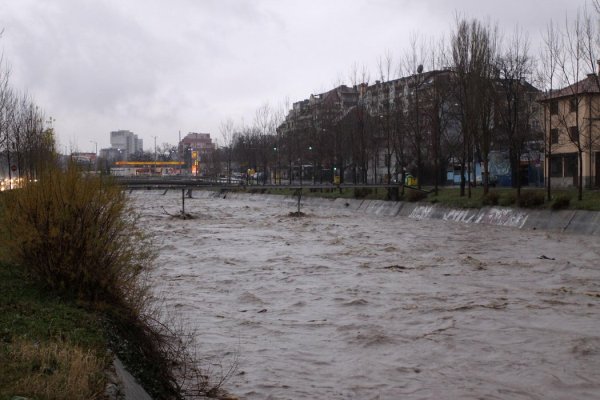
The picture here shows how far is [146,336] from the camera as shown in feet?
27.6

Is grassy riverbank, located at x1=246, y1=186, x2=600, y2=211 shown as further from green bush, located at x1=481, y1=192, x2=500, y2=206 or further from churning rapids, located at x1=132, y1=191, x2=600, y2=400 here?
churning rapids, located at x1=132, y1=191, x2=600, y2=400

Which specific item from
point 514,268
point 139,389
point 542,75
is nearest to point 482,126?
point 542,75

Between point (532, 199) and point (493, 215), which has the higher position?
point (532, 199)

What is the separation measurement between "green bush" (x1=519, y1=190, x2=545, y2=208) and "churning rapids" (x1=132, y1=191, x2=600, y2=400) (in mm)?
6652

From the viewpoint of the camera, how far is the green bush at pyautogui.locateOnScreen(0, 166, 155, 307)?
29.1 feet

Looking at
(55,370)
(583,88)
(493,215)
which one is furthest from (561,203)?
(55,370)

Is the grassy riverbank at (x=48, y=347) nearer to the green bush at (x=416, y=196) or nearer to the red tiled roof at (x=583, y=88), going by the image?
the red tiled roof at (x=583, y=88)

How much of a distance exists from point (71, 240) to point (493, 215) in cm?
2914

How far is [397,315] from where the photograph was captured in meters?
12.7

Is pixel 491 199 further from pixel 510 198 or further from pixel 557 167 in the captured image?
pixel 557 167

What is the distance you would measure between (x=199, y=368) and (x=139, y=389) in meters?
2.85

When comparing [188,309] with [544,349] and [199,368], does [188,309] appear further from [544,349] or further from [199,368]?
[544,349]

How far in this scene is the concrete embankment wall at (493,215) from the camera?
2847 cm

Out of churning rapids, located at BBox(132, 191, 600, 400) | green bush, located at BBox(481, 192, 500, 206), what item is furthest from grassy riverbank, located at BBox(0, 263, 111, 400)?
green bush, located at BBox(481, 192, 500, 206)
